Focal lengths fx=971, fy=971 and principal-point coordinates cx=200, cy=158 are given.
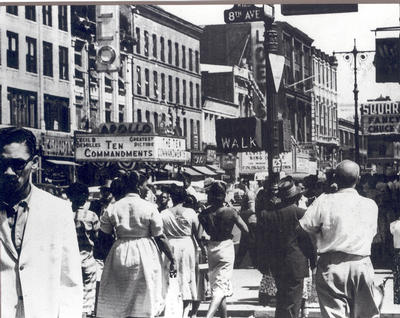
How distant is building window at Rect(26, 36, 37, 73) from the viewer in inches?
1075

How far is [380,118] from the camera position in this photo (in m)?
14.6

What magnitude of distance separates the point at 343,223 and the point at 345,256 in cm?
26

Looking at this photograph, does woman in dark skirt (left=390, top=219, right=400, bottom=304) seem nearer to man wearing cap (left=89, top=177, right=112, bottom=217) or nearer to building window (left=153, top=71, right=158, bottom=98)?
man wearing cap (left=89, top=177, right=112, bottom=217)

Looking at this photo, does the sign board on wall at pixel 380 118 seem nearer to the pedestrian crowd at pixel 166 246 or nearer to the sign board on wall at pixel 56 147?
the pedestrian crowd at pixel 166 246

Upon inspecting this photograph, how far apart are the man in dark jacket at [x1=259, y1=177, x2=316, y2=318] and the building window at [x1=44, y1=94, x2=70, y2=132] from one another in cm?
2048

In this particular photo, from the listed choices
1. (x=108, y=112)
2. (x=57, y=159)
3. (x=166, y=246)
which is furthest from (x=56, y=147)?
(x=166, y=246)

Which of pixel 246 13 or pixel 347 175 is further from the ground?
pixel 246 13

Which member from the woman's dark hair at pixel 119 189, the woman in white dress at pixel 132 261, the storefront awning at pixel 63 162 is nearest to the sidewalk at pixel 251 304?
the woman in white dress at pixel 132 261

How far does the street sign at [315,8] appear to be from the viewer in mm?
8688

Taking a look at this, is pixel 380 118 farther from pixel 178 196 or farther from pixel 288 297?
pixel 288 297

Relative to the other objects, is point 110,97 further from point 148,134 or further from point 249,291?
point 249,291

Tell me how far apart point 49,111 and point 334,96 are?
15947 mm

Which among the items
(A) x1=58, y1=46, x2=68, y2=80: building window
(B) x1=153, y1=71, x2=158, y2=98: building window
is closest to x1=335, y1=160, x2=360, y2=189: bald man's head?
(A) x1=58, y1=46, x2=68, y2=80: building window

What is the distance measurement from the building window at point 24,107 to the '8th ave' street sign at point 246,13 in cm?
1705
